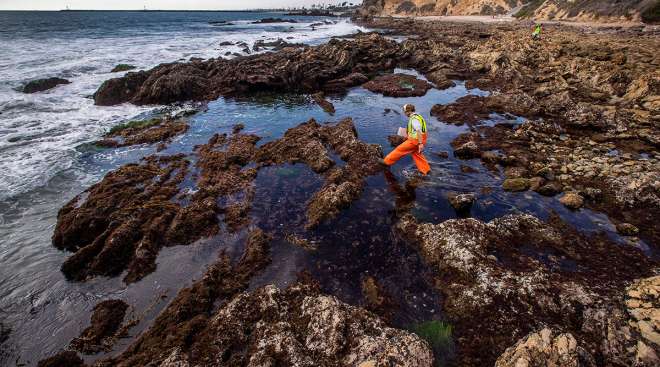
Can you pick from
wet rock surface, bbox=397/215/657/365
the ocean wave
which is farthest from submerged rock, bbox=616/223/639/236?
the ocean wave

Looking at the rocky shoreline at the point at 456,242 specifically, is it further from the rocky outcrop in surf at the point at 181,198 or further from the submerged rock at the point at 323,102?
the submerged rock at the point at 323,102

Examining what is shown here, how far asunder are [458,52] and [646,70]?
20.3m

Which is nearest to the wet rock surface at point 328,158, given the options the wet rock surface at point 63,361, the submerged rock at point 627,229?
the wet rock surface at point 63,361

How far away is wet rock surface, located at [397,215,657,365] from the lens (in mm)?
5902

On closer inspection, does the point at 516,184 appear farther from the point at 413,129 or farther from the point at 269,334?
the point at 269,334

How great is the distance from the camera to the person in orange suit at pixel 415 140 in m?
10.9

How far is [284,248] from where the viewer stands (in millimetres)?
8492

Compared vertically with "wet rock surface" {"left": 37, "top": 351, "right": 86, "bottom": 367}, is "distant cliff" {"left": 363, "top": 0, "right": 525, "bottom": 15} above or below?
above

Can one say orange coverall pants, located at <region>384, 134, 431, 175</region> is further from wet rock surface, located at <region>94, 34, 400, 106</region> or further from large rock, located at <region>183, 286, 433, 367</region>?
wet rock surface, located at <region>94, 34, 400, 106</region>

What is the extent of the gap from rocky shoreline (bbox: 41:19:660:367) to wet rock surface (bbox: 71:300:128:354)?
0.13 meters

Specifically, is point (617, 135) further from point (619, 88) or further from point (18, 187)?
point (18, 187)

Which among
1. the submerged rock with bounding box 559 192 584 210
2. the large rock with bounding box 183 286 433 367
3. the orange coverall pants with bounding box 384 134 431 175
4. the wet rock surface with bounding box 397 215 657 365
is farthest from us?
the orange coverall pants with bounding box 384 134 431 175

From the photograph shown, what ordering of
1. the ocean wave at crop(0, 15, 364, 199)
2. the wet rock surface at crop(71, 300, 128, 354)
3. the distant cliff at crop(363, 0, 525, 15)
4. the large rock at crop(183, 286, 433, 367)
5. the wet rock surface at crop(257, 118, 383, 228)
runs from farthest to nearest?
1. the distant cliff at crop(363, 0, 525, 15)
2. the ocean wave at crop(0, 15, 364, 199)
3. the wet rock surface at crop(257, 118, 383, 228)
4. the wet rock surface at crop(71, 300, 128, 354)
5. the large rock at crop(183, 286, 433, 367)

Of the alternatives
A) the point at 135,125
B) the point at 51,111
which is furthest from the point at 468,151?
the point at 51,111
